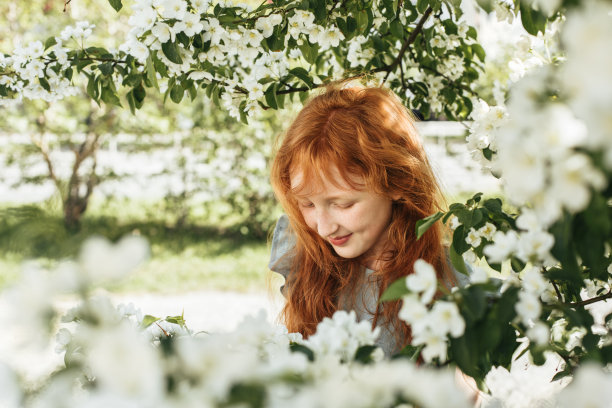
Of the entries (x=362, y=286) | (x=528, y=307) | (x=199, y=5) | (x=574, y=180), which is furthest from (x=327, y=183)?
(x=574, y=180)

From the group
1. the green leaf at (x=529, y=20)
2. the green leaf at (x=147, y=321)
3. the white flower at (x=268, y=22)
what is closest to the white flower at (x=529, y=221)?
the green leaf at (x=529, y=20)

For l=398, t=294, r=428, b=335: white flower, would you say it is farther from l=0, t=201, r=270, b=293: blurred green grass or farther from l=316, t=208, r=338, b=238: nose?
l=0, t=201, r=270, b=293: blurred green grass

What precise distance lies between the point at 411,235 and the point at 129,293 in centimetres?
322

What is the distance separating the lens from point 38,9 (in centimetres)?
548

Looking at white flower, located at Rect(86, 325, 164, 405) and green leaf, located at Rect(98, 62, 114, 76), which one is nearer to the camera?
white flower, located at Rect(86, 325, 164, 405)

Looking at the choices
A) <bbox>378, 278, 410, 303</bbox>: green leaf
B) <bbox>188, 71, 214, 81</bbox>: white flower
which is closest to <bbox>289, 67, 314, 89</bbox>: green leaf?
<bbox>188, 71, 214, 81</bbox>: white flower

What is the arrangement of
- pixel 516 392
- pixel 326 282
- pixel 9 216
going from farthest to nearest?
1. pixel 516 392
2. pixel 326 282
3. pixel 9 216

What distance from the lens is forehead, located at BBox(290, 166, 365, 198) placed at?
146 cm

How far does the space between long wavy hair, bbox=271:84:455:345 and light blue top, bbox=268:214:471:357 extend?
0.08 ft

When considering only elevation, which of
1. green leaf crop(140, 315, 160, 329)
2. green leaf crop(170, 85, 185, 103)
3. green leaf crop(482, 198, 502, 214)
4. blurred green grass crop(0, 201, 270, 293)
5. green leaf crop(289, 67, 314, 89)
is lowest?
blurred green grass crop(0, 201, 270, 293)

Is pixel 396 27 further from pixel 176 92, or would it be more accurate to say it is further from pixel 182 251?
pixel 182 251

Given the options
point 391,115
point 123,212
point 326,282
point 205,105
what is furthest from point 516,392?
point 123,212

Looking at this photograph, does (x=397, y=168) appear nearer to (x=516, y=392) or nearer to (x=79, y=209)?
(x=516, y=392)

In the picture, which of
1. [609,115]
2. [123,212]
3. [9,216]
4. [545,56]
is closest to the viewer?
[609,115]
